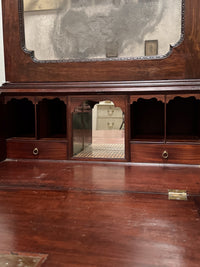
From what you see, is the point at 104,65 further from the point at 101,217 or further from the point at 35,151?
the point at 101,217

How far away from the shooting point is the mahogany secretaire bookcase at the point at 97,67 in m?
1.39

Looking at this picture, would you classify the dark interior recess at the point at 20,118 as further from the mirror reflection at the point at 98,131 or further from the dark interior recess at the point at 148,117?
the dark interior recess at the point at 148,117

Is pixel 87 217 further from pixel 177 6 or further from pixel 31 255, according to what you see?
pixel 177 6

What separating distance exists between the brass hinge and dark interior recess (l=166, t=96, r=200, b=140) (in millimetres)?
817

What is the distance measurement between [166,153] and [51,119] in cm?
79

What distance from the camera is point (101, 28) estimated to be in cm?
148

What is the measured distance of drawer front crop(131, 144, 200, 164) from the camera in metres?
1.36

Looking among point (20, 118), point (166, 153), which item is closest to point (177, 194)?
point (166, 153)

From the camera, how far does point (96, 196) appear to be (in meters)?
0.91

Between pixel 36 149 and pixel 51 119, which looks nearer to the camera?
pixel 36 149

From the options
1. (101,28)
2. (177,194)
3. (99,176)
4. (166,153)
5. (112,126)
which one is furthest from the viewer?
(112,126)

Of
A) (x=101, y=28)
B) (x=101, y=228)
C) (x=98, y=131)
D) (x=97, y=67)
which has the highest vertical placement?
(x=101, y=28)

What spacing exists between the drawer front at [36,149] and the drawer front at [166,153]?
0.40 m

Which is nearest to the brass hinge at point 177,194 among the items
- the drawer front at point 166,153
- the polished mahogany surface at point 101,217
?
the polished mahogany surface at point 101,217
